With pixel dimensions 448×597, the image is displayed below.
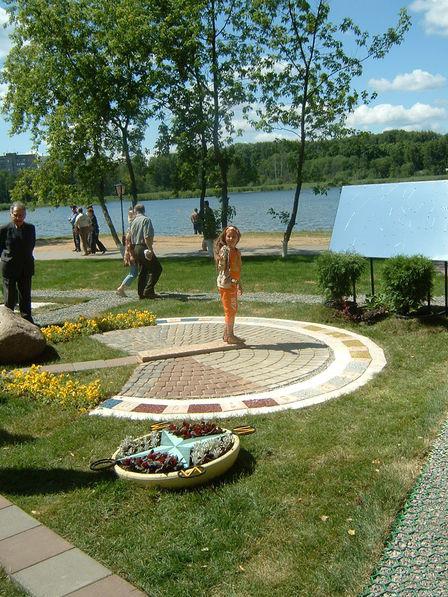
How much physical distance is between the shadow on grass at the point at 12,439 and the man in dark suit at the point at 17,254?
466 cm

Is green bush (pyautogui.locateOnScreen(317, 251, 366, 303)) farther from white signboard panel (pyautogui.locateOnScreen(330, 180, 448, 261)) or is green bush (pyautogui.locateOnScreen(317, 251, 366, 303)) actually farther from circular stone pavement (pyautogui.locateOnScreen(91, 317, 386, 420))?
circular stone pavement (pyautogui.locateOnScreen(91, 317, 386, 420))

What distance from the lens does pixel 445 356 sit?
800cm

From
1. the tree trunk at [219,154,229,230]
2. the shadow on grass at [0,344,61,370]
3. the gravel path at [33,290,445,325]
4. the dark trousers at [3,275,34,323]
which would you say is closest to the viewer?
the shadow on grass at [0,344,61,370]

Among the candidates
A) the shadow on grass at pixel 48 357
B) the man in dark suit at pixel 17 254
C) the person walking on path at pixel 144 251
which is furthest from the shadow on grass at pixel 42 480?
the person walking on path at pixel 144 251

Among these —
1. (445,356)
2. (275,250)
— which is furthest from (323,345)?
(275,250)

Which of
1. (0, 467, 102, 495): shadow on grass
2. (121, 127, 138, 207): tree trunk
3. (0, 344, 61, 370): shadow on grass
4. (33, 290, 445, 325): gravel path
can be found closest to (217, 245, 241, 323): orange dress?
(0, 344, 61, 370): shadow on grass

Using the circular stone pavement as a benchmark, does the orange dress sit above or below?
above

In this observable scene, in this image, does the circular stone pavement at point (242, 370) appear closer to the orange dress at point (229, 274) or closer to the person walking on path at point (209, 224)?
the orange dress at point (229, 274)

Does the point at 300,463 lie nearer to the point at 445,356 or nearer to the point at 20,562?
the point at 20,562

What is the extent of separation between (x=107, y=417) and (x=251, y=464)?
1888 millimetres

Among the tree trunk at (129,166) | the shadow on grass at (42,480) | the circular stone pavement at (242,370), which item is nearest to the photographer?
the shadow on grass at (42,480)

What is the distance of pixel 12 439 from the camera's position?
593 centimetres

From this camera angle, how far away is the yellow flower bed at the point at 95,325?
32.3 ft

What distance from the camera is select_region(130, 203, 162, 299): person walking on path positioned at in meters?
12.7
